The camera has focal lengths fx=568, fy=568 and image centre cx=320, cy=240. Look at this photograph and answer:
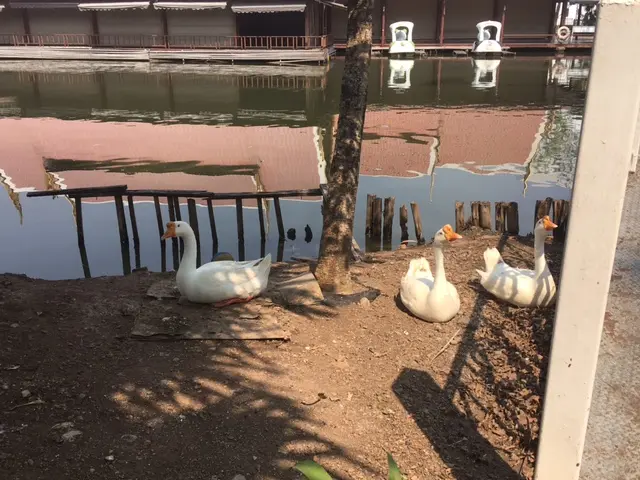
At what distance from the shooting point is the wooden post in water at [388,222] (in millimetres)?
9156

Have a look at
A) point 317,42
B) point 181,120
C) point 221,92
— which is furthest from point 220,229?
point 317,42

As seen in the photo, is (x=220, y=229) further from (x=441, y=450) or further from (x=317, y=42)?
(x=317, y=42)

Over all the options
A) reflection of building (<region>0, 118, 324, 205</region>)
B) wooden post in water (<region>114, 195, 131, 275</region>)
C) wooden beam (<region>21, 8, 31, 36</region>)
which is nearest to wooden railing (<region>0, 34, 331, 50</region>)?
wooden beam (<region>21, 8, 31, 36</region>)

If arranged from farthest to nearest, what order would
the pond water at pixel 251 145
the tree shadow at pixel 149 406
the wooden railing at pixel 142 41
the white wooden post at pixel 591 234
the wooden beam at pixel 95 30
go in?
the wooden beam at pixel 95 30, the wooden railing at pixel 142 41, the pond water at pixel 251 145, the tree shadow at pixel 149 406, the white wooden post at pixel 591 234

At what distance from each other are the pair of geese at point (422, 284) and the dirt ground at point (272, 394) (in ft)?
0.68

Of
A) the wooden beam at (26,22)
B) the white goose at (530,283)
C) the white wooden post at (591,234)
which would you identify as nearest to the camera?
the white wooden post at (591,234)

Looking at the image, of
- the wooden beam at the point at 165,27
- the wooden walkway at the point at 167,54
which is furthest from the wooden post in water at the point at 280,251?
the wooden beam at the point at 165,27

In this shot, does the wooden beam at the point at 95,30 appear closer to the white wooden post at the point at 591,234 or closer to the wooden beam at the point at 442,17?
the wooden beam at the point at 442,17

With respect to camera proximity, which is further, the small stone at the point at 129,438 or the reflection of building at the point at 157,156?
the reflection of building at the point at 157,156

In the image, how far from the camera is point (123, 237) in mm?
9117

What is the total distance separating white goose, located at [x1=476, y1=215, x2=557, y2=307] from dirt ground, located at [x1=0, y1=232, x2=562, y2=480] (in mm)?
188

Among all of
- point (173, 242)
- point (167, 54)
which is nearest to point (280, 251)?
point (173, 242)

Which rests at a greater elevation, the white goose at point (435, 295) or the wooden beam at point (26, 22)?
the wooden beam at point (26, 22)

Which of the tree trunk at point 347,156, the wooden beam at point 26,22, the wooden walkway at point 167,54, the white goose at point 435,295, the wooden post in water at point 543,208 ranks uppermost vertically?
the wooden beam at point 26,22
